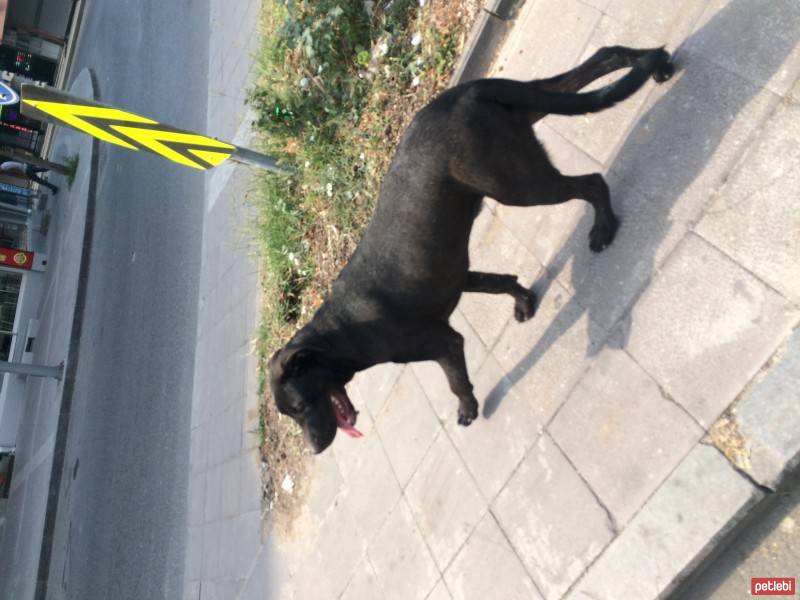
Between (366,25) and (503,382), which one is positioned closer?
(503,382)

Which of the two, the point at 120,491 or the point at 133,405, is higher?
the point at 133,405

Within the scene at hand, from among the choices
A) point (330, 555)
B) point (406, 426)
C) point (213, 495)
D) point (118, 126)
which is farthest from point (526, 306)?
point (213, 495)

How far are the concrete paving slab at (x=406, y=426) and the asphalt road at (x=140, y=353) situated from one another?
139 inches

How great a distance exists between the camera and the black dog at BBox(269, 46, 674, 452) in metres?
2.75

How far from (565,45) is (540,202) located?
148 centimetres

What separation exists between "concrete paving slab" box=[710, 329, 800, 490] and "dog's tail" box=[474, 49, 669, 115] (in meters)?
1.31

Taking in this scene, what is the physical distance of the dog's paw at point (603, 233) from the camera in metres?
3.14

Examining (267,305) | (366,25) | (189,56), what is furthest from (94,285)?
(366,25)

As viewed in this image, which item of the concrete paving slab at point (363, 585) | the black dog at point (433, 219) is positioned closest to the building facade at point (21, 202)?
the concrete paving slab at point (363, 585)

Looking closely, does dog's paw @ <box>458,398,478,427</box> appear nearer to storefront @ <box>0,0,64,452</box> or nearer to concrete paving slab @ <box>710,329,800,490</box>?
concrete paving slab @ <box>710,329,800,490</box>

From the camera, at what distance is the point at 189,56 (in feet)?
33.2

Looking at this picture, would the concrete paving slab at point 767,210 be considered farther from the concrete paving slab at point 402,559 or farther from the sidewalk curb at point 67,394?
the sidewalk curb at point 67,394

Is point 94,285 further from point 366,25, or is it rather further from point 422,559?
point 422,559

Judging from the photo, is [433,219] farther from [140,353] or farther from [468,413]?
[140,353]
